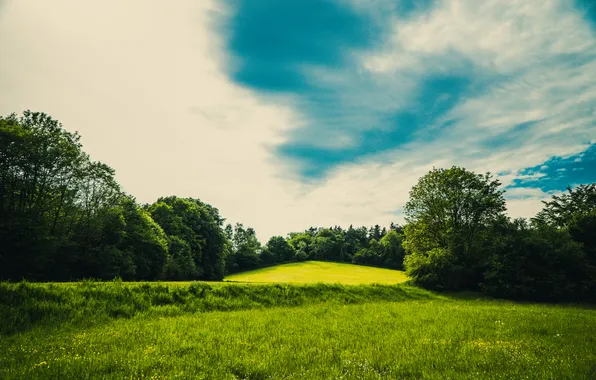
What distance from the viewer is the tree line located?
31.8 metres

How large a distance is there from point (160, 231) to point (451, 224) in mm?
53082

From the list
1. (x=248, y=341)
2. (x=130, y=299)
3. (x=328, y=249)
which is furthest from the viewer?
(x=328, y=249)

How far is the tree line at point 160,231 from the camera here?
3180 cm

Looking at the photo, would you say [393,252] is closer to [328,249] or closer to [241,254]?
[328,249]

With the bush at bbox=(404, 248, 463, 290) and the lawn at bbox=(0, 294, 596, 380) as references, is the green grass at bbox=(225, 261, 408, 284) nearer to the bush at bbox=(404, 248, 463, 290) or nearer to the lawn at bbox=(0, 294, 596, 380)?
the bush at bbox=(404, 248, 463, 290)

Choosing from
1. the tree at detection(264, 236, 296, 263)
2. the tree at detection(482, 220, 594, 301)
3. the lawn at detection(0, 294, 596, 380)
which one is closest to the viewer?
the lawn at detection(0, 294, 596, 380)

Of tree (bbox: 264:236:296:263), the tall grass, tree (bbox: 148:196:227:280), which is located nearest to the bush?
the tall grass

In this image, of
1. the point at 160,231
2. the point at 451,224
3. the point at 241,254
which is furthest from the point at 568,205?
the point at 241,254

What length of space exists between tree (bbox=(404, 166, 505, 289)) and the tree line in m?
0.15

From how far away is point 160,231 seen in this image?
56.8 metres

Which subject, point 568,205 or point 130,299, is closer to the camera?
point 130,299

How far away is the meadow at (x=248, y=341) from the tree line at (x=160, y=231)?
19793 mm

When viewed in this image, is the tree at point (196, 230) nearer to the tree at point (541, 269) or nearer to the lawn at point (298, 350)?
the lawn at point (298, 350)

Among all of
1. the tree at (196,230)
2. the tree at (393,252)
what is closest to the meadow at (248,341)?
the tree at (196,230)
